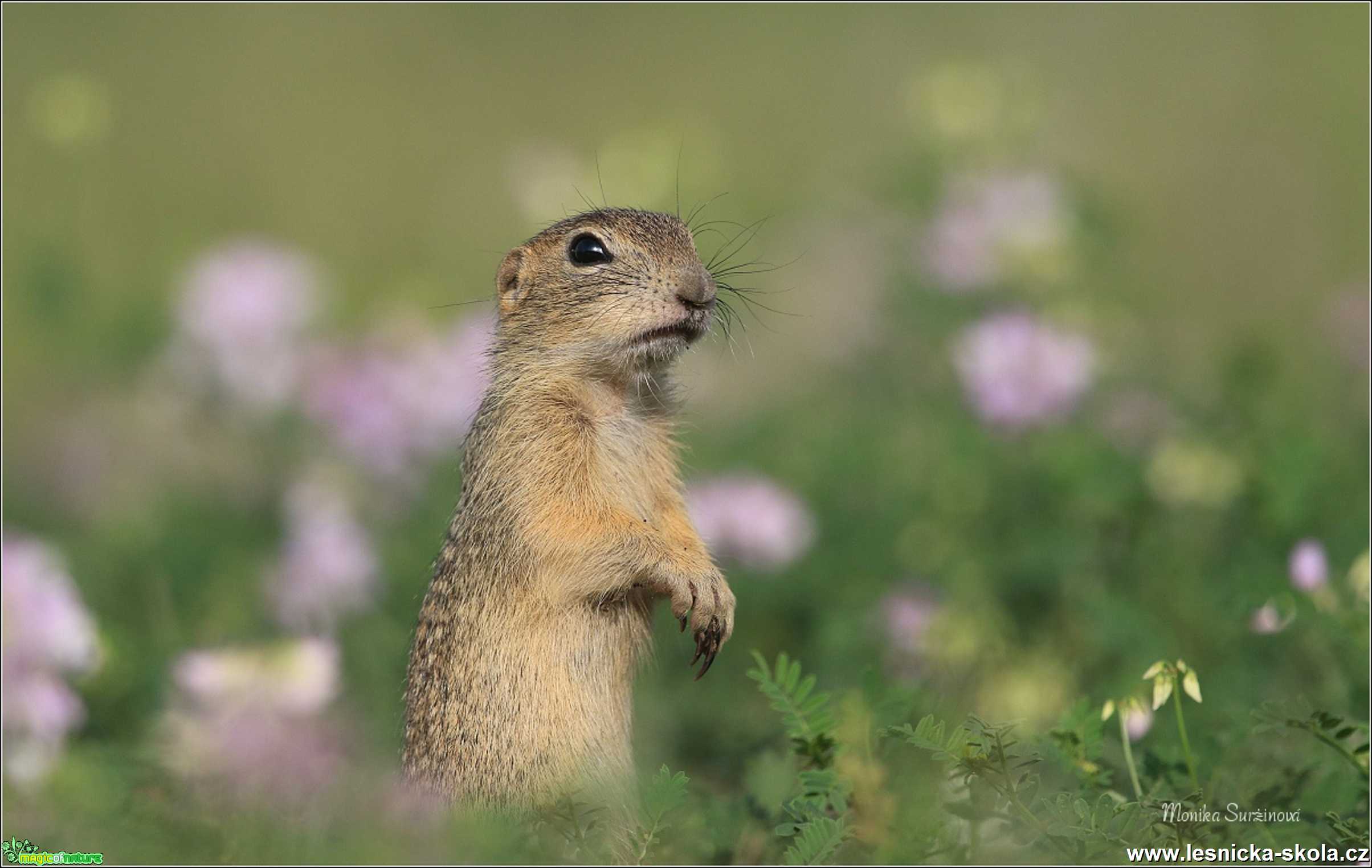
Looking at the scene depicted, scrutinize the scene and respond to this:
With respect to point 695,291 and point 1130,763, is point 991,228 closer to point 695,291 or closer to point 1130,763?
point 695,291

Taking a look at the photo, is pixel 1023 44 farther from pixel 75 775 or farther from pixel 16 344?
pixel 75 775

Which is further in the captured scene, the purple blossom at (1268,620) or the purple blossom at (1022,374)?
the purple blossom at (1022,374)

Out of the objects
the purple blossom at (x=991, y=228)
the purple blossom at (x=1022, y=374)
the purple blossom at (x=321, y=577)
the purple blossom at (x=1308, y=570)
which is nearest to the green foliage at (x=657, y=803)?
the purple blossom at (x=1308, y=570)

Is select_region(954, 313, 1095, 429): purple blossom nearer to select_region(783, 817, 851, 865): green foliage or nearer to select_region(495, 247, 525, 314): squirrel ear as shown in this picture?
select_region(495, 247, 525, 314): squirrel ear

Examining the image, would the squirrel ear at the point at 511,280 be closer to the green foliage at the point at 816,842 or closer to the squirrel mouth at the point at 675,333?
the squirrel mouth at the point at 675,333

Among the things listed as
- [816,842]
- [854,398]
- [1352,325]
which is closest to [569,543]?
[816,842]

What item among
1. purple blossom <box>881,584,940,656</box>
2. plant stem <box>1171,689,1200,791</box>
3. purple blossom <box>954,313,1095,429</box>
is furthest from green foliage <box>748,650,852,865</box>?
purple blossom <box>954,313,1095,429</box>
